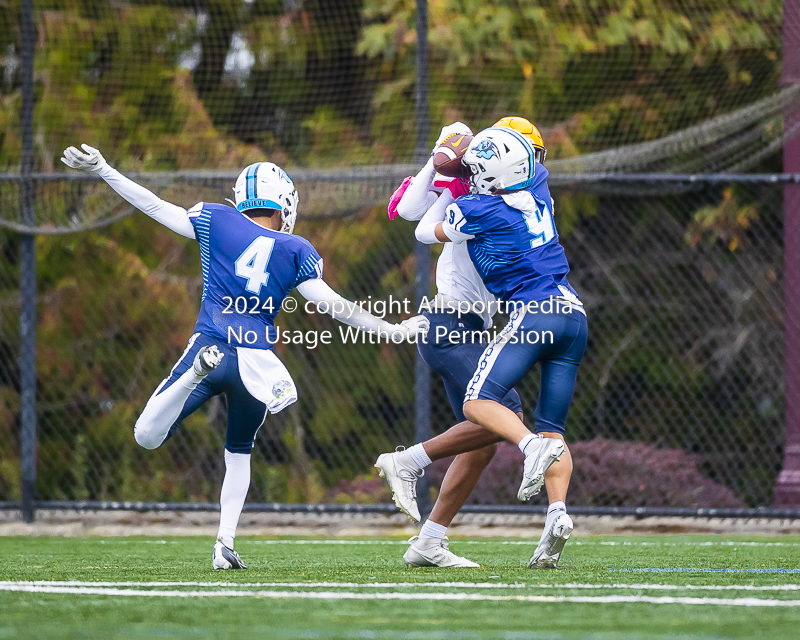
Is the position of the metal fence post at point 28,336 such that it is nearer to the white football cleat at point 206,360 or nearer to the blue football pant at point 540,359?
the white football cleat at point 206,360

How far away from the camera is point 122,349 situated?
30.2 feet

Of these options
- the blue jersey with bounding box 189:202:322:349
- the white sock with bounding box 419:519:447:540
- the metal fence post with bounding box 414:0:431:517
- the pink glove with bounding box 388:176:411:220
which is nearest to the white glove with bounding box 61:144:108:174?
the blue jersey with bounding box 189:202:322:349

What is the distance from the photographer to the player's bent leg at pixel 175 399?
416cm

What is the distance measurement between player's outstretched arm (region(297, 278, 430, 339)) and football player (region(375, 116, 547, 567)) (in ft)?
0.79

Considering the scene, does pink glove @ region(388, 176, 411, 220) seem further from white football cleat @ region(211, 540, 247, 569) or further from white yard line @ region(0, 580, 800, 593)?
white yard line @ region(0, 580, 800, 593)

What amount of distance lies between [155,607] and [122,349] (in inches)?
248

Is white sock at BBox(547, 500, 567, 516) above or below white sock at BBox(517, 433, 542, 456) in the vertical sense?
below

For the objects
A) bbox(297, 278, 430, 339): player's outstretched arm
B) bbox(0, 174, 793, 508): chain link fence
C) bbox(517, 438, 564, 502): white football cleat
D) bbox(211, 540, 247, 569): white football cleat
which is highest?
bbox(297, 278, 430, 339): player's outstretched arm

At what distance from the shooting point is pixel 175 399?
4.23m

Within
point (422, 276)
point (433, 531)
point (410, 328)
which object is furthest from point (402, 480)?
point (422, 276)

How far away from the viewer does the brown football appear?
456 cm

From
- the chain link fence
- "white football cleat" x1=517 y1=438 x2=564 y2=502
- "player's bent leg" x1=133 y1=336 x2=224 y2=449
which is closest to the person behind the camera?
"white football cleat" x1=517 y1=438 x2=564 y2=502

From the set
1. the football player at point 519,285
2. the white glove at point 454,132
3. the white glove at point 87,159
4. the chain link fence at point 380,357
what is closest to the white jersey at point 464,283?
the football player at point 519,285

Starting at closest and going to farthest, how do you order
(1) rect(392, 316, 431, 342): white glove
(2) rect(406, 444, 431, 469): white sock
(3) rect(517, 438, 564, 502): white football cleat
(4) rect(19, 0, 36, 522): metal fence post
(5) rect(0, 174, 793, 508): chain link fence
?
(3) rect(517, 438, 564, 502): white football cleat, (1) rect(392, 316, 431, 342): white glove, (2) rect(406, 444, 431, 469): white sock, (4) rect(19, 0, 36, 522): metal fence post, (5) rect(0, 174, 793, 508): chain link fence
